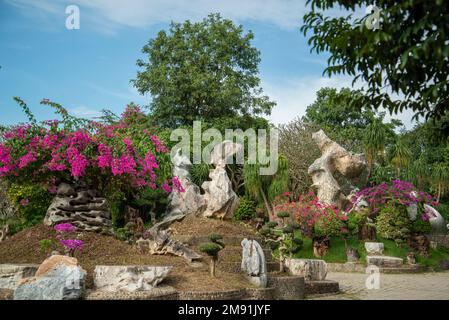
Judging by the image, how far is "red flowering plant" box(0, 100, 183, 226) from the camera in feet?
33.8

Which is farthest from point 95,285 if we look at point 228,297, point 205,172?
point 205,172

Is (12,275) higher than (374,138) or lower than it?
lower

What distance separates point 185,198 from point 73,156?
20.8ft

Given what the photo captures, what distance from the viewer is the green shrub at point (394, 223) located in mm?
17438

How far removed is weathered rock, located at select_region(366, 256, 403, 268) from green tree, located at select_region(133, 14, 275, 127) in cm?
1435

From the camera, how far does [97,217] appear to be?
11148mm

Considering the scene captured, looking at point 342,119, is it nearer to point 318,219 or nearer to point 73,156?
point 318,219

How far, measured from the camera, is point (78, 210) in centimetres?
1109

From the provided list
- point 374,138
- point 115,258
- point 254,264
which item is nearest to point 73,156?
point 115,258

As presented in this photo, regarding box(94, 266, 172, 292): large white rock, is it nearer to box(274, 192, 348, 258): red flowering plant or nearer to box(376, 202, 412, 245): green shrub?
box(274, 192, 348, 258): red flowering plant

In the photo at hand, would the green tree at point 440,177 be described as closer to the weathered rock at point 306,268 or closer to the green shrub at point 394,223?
the green shrub at point 394,223

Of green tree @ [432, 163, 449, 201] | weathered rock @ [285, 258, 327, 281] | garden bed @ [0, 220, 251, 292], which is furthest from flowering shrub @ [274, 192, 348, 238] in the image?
green tree @ [432, 163, 449, 201]
